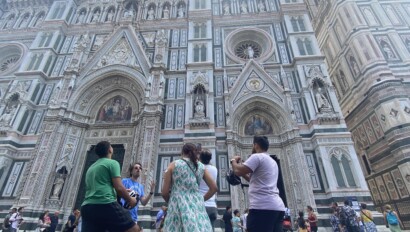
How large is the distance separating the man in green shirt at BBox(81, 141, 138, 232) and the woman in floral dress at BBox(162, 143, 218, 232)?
0.58 metres

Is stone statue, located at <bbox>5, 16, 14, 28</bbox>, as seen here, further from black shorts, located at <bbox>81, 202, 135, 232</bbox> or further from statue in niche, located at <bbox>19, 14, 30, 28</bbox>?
black shorts, located at <bbox>81, 202, 135, 232</bbox>

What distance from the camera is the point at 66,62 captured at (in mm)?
17141

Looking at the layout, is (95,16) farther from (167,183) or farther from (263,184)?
(263,184)

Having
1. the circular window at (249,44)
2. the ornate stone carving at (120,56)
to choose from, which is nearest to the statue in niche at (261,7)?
the circular window at (249,44)

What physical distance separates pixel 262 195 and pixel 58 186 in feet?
42.1

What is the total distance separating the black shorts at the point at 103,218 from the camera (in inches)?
111

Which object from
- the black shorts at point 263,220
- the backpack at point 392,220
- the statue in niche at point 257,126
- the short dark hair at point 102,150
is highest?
the statue in niche at point 257,126

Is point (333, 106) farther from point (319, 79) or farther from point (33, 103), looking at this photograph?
point (33, 103)

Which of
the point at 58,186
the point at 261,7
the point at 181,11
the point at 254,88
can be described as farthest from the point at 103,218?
the point at 261,7

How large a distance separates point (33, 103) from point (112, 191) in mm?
15660

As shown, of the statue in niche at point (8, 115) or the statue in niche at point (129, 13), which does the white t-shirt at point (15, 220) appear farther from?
the statue in niche at point (129, 13)

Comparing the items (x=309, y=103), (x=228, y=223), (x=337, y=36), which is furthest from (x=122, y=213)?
(x=337, y=36)

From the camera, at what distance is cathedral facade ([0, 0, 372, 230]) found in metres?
12.1

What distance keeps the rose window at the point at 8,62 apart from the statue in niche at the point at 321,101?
21630 millimetres
